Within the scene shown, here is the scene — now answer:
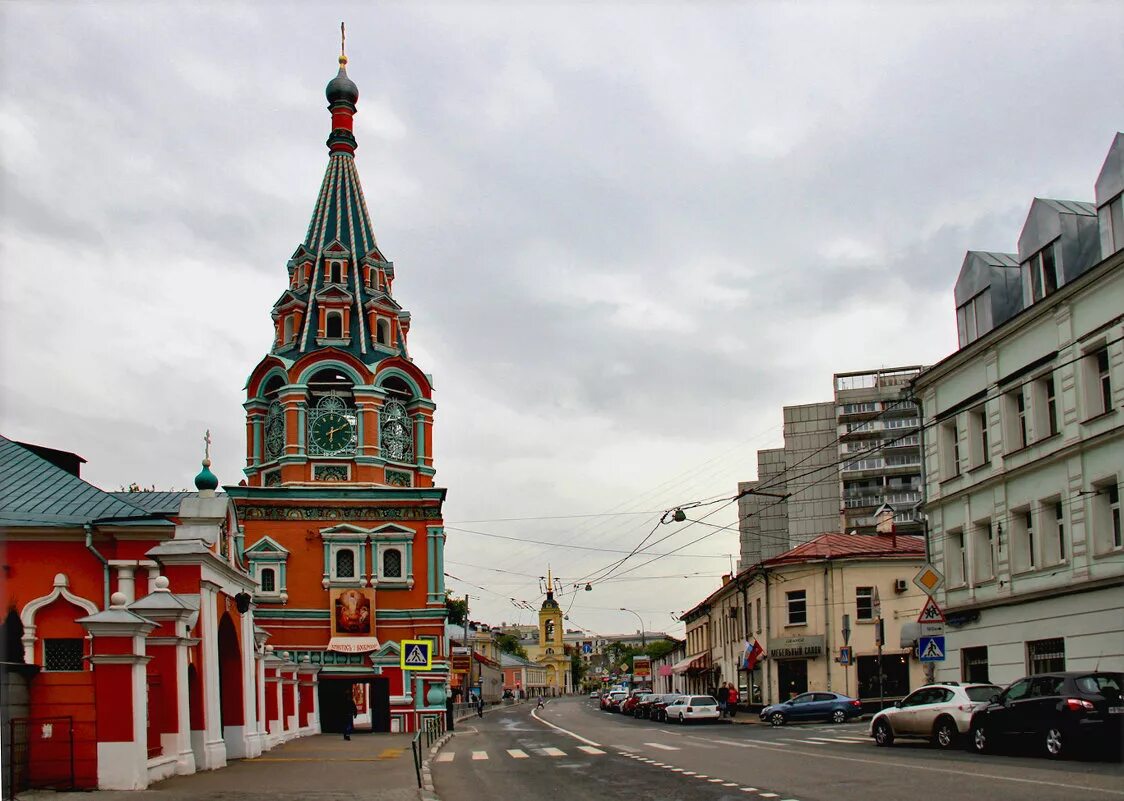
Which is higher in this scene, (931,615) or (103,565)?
(103,565)

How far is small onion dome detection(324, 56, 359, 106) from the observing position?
57.8 meters

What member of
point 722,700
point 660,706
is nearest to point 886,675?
point 722,700

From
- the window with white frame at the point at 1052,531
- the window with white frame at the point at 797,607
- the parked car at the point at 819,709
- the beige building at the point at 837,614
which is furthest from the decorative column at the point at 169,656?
the window with white frame at the point at 797,607

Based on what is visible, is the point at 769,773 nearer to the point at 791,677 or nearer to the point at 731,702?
the point at 731,702

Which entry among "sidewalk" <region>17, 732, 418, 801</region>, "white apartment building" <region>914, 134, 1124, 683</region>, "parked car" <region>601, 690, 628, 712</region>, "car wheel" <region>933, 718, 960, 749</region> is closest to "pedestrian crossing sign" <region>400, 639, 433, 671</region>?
A: "sidewalk" <region>17, 732, 418, 801</region>

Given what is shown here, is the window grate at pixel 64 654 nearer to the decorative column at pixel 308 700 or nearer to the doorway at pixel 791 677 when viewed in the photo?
the decorative column at pixel 308 700

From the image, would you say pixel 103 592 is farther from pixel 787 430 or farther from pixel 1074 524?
pixel 787 430

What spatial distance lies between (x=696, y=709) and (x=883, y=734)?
22212 millimetres

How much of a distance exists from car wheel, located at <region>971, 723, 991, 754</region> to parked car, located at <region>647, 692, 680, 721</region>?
29.2 metres

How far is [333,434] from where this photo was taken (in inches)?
2026

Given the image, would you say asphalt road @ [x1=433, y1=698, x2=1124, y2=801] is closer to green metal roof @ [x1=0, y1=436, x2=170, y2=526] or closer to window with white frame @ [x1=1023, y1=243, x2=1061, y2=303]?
green metal roof @ [x1=0, y1=436, x2=170, y2=526]

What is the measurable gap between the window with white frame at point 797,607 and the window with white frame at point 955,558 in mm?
17594

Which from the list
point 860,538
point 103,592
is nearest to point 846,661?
point 860,538

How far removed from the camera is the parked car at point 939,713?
23.0 meters
